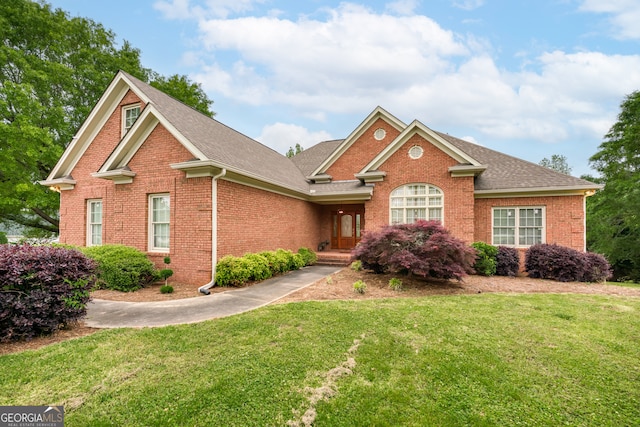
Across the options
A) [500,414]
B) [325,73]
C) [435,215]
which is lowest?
[500,414]

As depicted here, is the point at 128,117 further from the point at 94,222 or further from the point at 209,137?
the point at 94,222

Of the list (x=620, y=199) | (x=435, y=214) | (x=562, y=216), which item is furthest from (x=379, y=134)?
(x=620, y=199)

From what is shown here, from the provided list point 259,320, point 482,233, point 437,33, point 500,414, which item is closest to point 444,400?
point 500,414

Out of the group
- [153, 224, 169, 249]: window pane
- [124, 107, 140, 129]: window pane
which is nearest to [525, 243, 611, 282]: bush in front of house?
[153, 224, 169, 249]: window pane

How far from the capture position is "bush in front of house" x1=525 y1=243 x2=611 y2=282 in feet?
32.3

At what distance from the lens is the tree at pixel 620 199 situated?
18578 millimetres

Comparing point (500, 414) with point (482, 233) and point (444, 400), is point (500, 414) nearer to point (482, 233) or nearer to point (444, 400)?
point (444, 400)

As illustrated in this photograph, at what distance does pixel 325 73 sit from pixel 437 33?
7.33 meters

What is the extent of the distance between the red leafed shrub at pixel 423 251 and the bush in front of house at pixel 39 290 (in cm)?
750

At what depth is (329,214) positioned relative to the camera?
55.3 ft

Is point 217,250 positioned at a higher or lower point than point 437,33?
lower

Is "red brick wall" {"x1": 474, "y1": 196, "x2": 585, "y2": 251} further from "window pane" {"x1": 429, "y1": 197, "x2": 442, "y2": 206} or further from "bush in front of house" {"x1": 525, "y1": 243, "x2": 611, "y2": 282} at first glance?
"window pane" {"x1": 429, "y1": 197, "x2": 442, "y2": 206}

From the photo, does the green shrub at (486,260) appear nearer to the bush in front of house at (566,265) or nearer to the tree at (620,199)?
the bush in front of house at (566,265)

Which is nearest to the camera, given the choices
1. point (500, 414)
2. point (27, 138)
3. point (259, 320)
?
point (500, 414)
